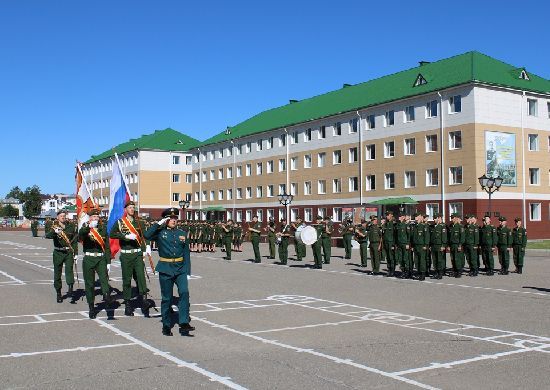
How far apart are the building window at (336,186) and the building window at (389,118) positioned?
7844 mm

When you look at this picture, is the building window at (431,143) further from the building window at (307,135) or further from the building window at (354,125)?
the building window at (307,135)

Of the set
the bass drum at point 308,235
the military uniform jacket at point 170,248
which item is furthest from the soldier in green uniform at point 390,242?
the military uniform jacket at point 170,248

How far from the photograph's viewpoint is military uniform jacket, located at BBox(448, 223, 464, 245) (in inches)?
755

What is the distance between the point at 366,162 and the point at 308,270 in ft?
105

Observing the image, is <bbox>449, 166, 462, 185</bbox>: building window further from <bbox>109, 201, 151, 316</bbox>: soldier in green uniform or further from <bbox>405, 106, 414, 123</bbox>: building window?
<bbox>109, 201, 151, 316</bbox>: soldier in green uniform

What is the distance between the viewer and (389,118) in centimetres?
5097

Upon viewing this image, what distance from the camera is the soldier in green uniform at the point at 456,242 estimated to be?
63.0ft

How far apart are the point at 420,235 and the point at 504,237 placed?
11.3ft

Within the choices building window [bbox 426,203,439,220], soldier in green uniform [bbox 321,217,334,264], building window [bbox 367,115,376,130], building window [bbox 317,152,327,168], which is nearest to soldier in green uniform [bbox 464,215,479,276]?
soldier in green uniform [bbox 321,217,334,264]

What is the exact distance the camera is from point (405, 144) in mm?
49156

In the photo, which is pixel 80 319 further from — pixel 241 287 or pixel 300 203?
pixel 300 203

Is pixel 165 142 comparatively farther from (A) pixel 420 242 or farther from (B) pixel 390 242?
(A) pixel 420 242

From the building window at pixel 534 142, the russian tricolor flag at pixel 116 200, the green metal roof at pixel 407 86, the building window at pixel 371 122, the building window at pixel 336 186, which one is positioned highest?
the green metal roof at pixel 407 86

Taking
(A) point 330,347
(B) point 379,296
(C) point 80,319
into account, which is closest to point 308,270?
(B) point 379,296
